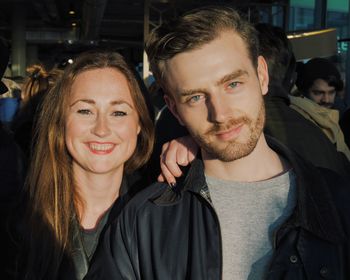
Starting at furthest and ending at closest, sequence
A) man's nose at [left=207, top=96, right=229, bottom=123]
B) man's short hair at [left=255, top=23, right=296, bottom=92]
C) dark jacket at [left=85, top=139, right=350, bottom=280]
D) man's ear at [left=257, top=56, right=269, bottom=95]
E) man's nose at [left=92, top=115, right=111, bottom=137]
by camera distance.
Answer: man's short hair at [left=255, top=23, right=296, bottom=92], man's nose at [left=92, top=115, right=111, bottom=137], man's ear at [left=257, top=56, right=269, bottom=95], man's nose at [left=207, top=96, right=229, bottom=123], dark jacket at [left=85, top=139, right=350, bottom=280]

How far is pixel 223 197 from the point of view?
180 centimetres

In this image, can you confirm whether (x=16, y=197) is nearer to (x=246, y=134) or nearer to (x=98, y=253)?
(x=98, y=253)

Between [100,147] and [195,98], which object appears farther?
[100,147]

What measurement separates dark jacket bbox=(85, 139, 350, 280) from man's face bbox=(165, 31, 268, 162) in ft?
0.46

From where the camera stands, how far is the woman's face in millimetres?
2326

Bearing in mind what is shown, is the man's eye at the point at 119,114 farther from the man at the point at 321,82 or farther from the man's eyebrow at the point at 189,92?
the man at the point at 321,82

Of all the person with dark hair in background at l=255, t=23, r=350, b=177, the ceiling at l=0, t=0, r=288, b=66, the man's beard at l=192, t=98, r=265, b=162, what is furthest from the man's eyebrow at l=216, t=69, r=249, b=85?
the ceiling at l=0, t=0, r=288, b=66

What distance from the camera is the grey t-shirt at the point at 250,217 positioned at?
170 centimetres

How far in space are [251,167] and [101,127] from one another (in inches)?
28.2

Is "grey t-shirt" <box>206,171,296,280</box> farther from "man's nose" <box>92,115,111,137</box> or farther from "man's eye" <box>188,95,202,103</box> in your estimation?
"man's nose" <box>92,115,111,137</box>

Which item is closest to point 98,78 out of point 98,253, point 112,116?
point 112,116

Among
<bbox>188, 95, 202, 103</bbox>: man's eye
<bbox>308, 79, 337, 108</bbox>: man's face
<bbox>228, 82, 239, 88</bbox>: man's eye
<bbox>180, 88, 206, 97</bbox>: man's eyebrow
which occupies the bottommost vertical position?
<bbox>308, 79, 337, 108</bbox>: man's face

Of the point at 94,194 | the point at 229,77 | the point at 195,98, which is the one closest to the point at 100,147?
the point at 94,194

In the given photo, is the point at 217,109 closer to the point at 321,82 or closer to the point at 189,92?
the point at 189,92
